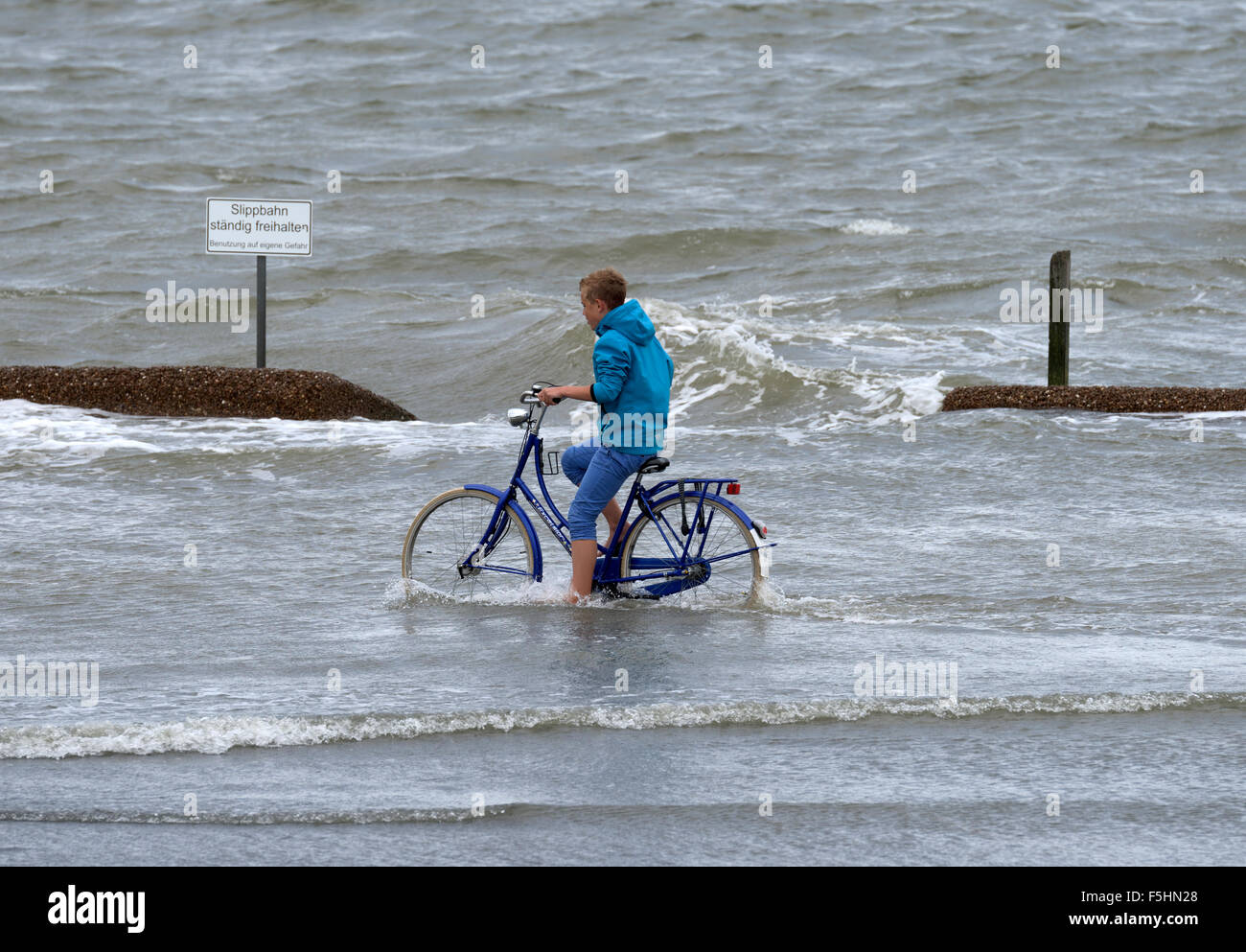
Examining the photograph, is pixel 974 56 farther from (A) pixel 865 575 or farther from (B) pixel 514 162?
(A) pixel 865 575

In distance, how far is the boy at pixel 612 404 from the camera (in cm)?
771

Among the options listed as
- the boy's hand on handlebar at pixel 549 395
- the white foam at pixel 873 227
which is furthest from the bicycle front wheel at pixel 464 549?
the white foam at pixel 873 227

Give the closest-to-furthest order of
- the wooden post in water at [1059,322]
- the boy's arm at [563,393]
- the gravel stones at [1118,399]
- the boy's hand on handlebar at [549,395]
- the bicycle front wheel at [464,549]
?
1. the boy's arm at [563,393]
2. the boy's hand on handlebar at [549,395]
3. the bicycle front wheel at [464,549]
4. the gravel stones at [1118,399]
5. the wooden post in water at [1059,322]

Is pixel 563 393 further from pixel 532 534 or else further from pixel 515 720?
pixel 515 720

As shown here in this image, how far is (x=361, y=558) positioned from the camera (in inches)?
372

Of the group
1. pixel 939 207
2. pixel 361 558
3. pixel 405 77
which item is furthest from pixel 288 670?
pixel 405 77

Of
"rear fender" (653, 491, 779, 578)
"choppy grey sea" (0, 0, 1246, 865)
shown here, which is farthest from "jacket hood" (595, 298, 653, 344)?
"choppy grey sea" (0, 0, 1246, 865)

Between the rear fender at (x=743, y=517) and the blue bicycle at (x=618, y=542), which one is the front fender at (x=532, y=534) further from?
the rear fender at (x=743, y=517)

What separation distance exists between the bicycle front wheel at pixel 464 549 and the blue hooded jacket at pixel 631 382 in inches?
30.9

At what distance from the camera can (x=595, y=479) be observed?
7.98 metres

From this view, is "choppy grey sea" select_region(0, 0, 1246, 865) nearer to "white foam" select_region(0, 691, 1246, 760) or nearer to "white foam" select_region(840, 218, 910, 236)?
"white foam" select_region(0, 691, 1246, 760)
